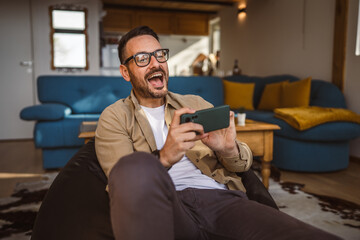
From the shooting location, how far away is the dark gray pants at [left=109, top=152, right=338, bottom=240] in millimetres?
658

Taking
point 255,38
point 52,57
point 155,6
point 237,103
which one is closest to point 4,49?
point 52,57

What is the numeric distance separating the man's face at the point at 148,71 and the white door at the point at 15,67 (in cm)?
427

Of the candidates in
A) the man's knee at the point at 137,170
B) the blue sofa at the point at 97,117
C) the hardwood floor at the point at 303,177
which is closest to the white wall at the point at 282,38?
the blue sofa at the point at 97,117

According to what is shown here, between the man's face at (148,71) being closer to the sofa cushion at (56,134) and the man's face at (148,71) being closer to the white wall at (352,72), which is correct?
the sofa cushion at (56,134)

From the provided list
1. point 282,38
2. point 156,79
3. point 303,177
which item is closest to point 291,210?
point 303,177

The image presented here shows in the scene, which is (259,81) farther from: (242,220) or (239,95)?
(242,220)

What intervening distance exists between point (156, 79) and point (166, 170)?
1.84 feet

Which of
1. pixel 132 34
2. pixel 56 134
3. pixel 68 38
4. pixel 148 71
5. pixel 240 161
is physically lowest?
pixel 56 134

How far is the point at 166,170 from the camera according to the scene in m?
0.76

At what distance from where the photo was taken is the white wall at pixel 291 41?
3.27m

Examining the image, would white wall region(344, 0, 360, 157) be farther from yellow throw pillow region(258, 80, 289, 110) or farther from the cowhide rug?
the cowhide rug

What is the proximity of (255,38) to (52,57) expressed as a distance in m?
3.40

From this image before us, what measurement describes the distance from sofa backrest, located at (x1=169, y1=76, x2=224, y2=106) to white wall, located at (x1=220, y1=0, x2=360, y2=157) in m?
1.19

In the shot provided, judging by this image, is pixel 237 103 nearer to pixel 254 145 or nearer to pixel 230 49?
pixel 254 145
